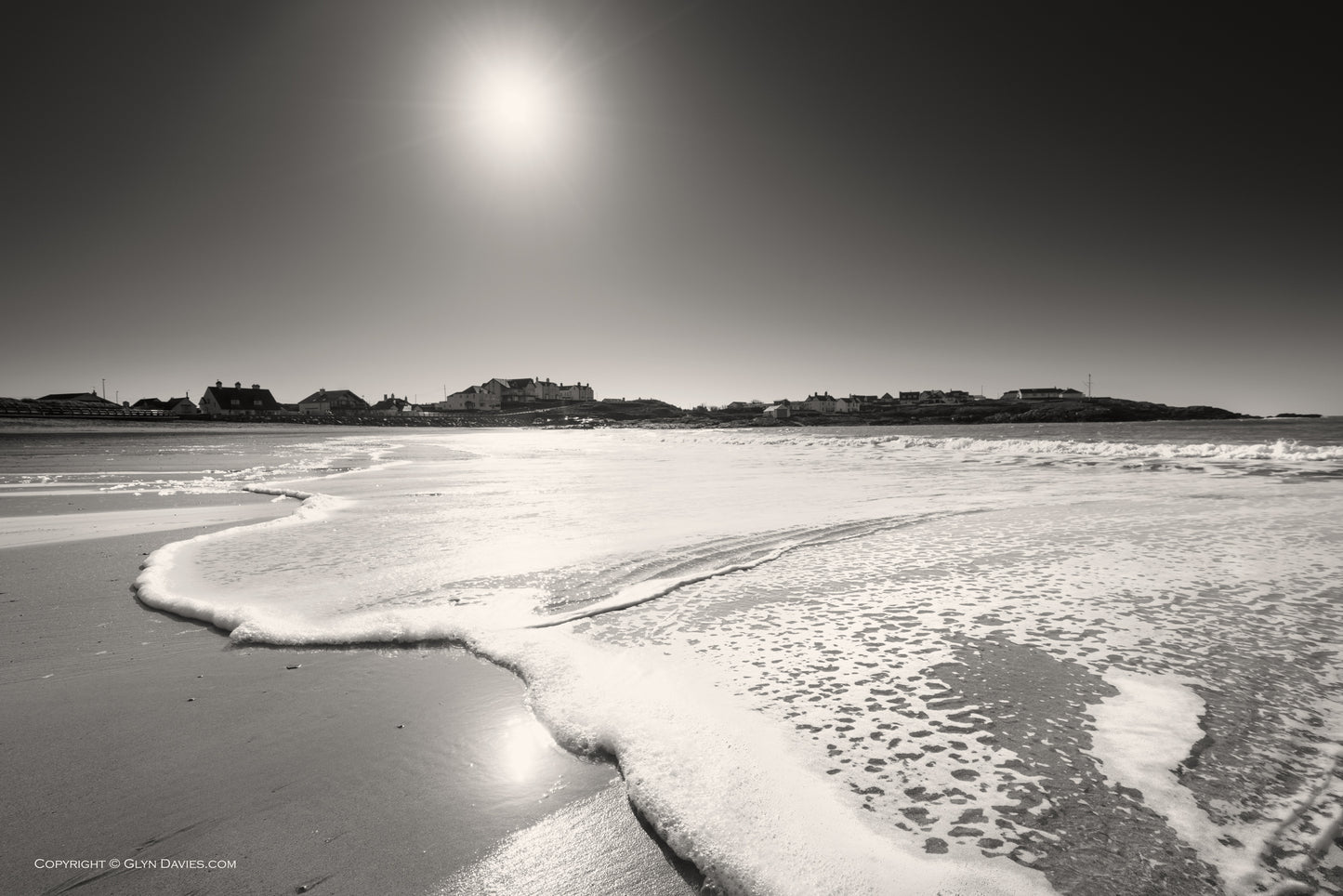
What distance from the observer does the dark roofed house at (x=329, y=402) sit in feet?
481

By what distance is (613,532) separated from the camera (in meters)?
8.45

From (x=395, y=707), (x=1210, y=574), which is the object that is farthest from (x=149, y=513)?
(x=1210, y=574)

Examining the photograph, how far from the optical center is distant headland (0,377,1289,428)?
109312 mm

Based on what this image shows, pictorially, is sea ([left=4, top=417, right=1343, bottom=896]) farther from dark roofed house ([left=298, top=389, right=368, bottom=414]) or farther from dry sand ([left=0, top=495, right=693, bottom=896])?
dark roofed house ([left=298, top=389, right=368, bottom=414])

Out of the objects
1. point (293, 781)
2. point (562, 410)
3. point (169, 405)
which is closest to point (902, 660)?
point (293, 781)

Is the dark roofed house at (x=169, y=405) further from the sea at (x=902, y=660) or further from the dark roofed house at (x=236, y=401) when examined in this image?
the sea at (x=902, y=660)

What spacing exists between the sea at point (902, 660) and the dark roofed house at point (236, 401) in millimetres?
146880

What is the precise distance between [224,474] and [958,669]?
20392mm

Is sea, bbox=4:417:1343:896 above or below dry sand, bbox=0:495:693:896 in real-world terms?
above

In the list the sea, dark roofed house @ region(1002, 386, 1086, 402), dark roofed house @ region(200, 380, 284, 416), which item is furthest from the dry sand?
dark roofed house @ region(1002, 386, 1086, 402)

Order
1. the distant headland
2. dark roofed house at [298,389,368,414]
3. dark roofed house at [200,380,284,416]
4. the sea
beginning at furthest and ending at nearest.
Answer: dark roofed house at [298,389,368,414] < dark roofed house at [200,380,284,416] < the distant headland < the sea

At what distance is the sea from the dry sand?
0.90 feet

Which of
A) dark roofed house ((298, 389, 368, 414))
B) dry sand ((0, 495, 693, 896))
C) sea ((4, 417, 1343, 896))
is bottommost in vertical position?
dry sand ((0, 495, 693, 896))

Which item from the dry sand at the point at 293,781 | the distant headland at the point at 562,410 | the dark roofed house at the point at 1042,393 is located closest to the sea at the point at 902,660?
the dry sand at the point at 293,781
